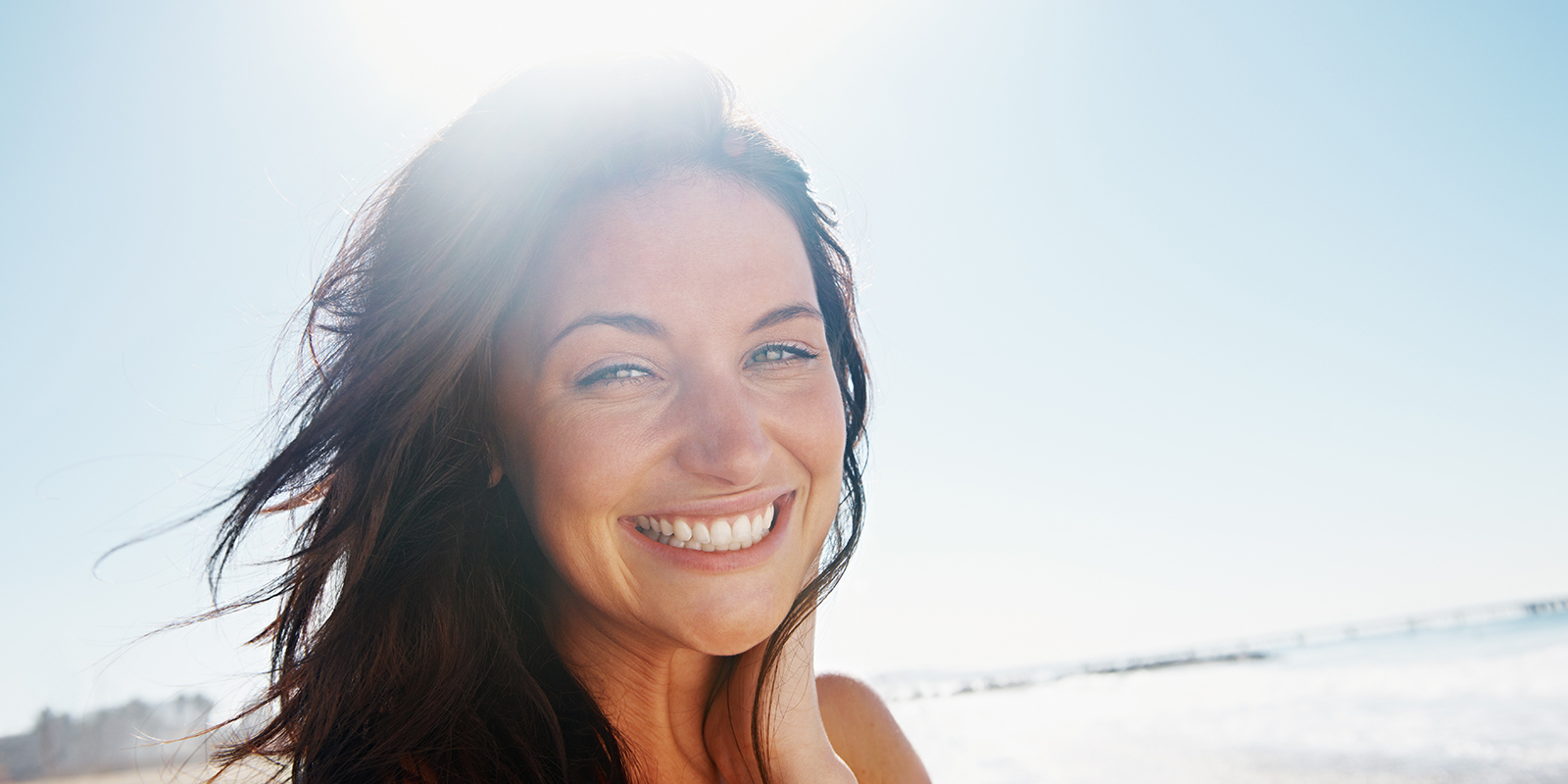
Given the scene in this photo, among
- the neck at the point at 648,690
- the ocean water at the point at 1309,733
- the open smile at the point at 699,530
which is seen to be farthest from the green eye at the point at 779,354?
the ocean water at the point at 1309,733

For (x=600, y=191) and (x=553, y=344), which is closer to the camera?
(x=553, y=344)

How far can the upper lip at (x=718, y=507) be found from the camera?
183 centimetres

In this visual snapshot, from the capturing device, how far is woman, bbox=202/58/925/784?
5.96 feet

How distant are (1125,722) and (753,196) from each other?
1461 centimetres

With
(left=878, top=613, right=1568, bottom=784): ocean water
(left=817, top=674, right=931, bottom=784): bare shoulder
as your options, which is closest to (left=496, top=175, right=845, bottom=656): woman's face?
(left=817, top=674, right=931, bottom=784): bare shoulder

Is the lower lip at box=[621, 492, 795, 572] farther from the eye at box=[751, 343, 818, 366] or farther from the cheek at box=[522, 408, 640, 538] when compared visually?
the eye at box=[751, 343, 818, 366]

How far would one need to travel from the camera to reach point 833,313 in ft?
9.18

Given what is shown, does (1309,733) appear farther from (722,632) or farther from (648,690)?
(722,632)

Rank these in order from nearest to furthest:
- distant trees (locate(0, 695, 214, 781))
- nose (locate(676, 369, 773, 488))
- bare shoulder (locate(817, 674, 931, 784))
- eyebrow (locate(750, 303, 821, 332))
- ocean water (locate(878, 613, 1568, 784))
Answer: nose (locate(676, 369, 773, 488))
eyebrow (locate(750, 303, 821, 332))
bare shoulder (locate(817, 674, 931, 784))
ocean water (locate(878, 613, 1568, 784))
distant trees (locate(0, 695, 214, 781))

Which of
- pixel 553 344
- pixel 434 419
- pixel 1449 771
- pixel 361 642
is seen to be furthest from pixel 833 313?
pixel 1449 771

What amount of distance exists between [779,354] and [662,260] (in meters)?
0.41

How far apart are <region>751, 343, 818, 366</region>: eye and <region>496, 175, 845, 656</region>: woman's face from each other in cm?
4

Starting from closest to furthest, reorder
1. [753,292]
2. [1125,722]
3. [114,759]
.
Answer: [753,292] < [1125,722] < [114,759]

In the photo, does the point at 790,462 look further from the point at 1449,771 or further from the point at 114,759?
the point at 114,759
